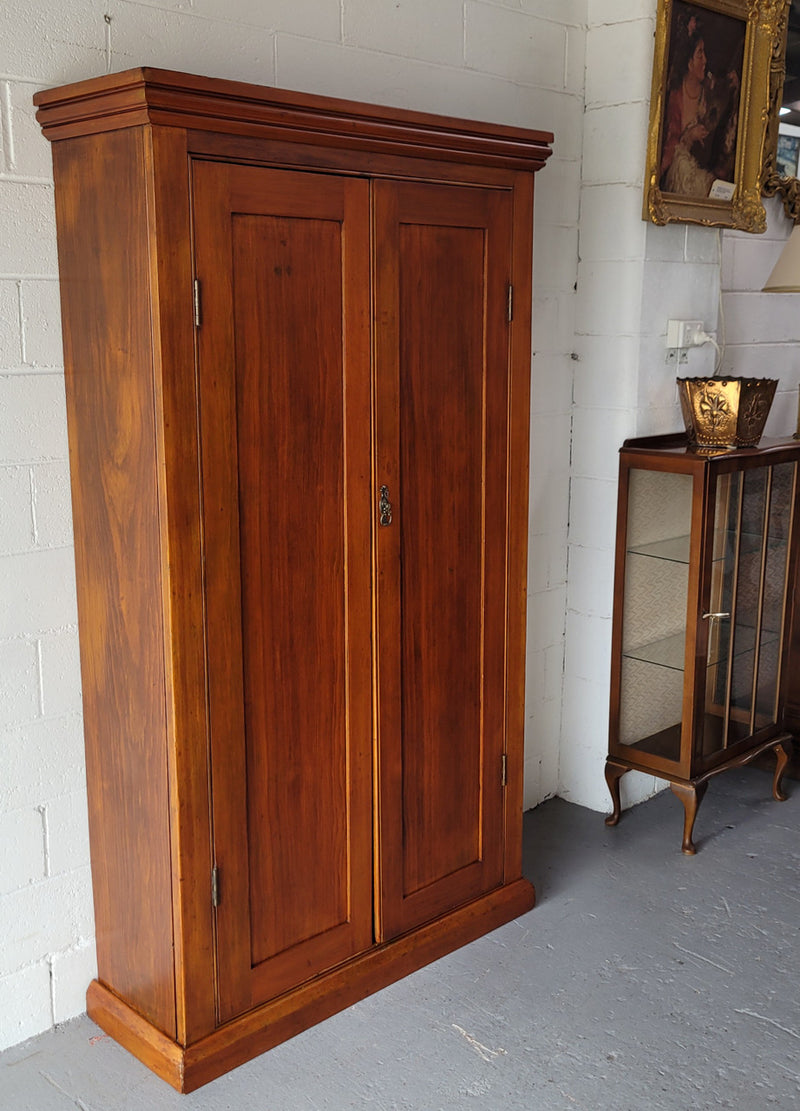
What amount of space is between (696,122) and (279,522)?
188cm

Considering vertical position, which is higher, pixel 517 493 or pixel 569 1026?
pixel 517 493

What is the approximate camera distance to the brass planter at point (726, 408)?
3.04 metres

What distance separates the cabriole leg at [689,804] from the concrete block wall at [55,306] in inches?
64.4

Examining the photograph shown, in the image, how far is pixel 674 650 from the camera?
10.2 feet

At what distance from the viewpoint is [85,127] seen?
76.5 inches

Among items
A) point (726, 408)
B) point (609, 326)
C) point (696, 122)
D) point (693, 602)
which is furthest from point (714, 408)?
point (696, 122)

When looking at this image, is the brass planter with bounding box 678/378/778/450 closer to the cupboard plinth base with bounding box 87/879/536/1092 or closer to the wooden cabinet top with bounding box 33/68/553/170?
the wooden cabinet top with bounding box 33/68/553/170

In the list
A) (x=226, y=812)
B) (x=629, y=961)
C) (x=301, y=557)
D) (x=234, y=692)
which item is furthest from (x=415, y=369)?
(x=629, y=961)

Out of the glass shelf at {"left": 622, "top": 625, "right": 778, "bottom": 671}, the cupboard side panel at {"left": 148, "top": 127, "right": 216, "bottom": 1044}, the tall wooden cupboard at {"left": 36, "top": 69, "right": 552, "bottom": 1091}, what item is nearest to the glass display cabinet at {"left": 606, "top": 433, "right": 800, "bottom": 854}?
the glass shelf at {"left": 622, "top": 625, "right": 778, "bottom": 671}

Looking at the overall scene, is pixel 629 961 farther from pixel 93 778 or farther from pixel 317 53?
pixel 317 53

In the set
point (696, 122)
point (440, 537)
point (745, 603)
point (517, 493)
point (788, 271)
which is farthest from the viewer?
point (788, 271)

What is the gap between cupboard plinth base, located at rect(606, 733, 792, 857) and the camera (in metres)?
3.12

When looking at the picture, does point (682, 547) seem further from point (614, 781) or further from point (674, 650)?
point (614, 781)

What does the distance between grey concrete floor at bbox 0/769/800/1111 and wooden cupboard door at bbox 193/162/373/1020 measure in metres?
0.20
